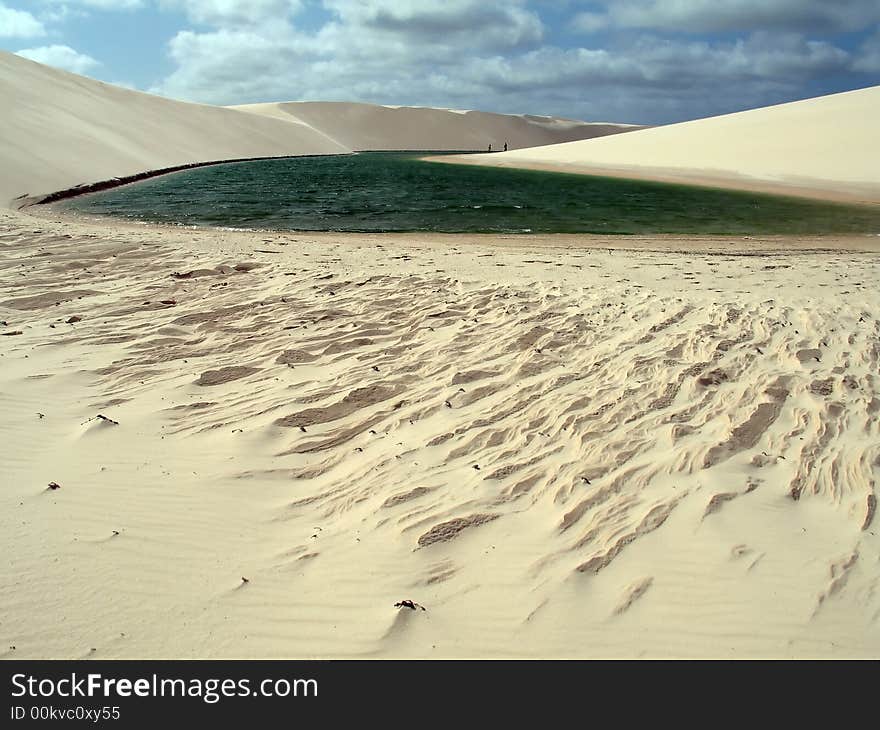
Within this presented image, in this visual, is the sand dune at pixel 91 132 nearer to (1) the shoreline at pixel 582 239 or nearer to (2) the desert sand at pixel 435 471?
(1) the shoreline at pixel 582 239

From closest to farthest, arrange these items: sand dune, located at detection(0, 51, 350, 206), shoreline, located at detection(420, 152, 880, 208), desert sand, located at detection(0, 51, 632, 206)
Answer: sand dune, located at detection(0, 51, 350, 206) → desert sand, located at detection(0, 51, 632, 206) → shoreline, located at detection(420, 152, 880, 208)

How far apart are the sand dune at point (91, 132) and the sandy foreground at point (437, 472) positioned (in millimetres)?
16827

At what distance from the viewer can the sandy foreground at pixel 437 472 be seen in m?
2.58

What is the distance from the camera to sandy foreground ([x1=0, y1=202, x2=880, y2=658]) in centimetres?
258

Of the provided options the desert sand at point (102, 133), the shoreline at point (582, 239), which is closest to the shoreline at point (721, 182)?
the shoreline at point (582, 239)

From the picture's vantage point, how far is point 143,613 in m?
2.55

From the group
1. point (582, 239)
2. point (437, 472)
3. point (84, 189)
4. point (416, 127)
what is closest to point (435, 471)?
point (437, 472)

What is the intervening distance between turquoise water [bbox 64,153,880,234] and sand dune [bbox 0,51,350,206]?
2003 millimetres

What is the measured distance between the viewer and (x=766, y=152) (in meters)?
38.4

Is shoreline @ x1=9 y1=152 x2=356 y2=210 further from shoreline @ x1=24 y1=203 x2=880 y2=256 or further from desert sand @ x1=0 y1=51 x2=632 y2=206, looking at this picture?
shoreline @ x1=24 y1=203 x2=880 y2=256

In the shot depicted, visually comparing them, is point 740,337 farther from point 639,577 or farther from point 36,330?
point 36,330

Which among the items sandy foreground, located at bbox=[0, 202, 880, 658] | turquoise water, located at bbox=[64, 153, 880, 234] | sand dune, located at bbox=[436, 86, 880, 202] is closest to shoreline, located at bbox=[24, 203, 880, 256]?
turquoise water, located at bbox=[64, 153, 880, 234]

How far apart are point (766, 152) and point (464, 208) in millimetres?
27211
